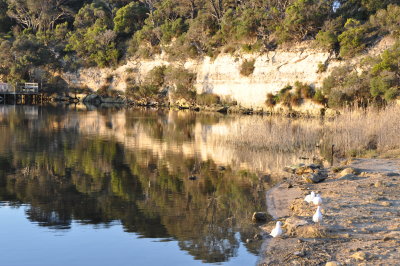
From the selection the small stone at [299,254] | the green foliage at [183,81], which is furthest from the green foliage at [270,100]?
the small stone at [299,254]

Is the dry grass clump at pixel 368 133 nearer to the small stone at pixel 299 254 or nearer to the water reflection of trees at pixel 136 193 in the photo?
the water reflection of trees at pixel 136 193

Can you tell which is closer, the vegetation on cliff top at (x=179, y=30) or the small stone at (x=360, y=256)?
the small stone at (x=360, y=256)

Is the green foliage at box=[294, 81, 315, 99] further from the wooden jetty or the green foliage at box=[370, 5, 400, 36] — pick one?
the wooden jetty

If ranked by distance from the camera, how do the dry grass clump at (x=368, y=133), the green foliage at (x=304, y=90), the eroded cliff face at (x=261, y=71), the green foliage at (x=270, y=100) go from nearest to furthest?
the dry grass clump at (x=368, y=133)
the green foliage at (x=304, y=90)
the eroded cliff face at (x=261, y=71)
the green foliage at (x=270, y=100)

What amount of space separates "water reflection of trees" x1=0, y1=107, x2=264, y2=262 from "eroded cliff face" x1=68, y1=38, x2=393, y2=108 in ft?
94.1

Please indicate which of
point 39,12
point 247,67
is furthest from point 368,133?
point 39,12

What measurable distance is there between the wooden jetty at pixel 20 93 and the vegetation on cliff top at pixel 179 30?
2089mm

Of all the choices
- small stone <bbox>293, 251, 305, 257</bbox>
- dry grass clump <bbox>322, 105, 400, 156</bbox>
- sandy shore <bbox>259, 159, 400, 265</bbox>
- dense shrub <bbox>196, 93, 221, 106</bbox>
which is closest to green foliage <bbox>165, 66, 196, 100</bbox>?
dense shrub <bbox>196, 93, 221, 106</bbox>

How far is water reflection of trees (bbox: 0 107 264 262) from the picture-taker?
11508 mm

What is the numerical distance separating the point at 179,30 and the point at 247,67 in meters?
17.0

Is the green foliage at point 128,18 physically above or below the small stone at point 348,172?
above

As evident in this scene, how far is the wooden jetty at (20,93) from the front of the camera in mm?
74131

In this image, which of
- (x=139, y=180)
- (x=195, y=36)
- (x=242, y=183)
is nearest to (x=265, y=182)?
(x=242, y=183)

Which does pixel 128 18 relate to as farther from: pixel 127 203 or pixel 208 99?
pixel 127 203
